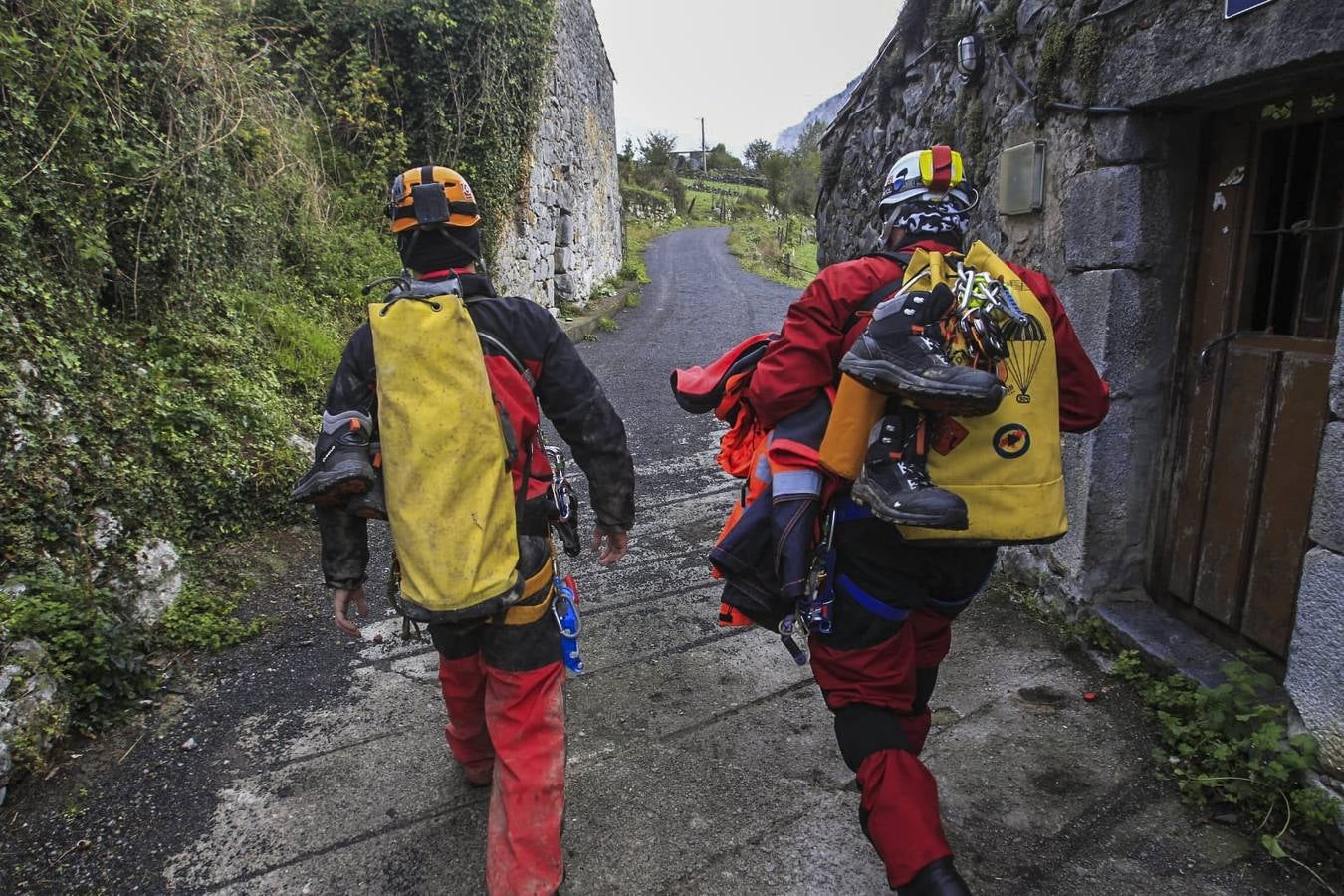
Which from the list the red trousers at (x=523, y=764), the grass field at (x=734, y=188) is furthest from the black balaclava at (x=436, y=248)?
the grass field at (x=734, y=188)

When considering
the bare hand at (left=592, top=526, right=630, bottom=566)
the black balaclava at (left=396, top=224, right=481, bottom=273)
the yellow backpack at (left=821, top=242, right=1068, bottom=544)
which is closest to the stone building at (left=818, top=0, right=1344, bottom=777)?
the yellow backpack at (left=821, top=242, right=1068, bottom=544)

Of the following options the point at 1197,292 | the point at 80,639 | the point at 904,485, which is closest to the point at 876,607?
the point at 904,485

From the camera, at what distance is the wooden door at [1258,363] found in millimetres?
2719

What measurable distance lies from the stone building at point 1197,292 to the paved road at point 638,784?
56 cm

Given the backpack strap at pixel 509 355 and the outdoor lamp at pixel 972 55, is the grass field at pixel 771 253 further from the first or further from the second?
the backpack strap at pixel 509 355

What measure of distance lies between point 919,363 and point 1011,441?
1.16 feet

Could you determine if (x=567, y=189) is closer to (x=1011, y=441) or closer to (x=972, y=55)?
(x=972, y=55)

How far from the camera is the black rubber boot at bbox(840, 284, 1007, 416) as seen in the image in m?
1.74

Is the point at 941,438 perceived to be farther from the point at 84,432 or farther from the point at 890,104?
the point at 890,104

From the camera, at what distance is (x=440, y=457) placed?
2.01m

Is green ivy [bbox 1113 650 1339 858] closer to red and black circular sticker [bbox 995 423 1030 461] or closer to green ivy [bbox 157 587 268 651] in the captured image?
red and black circular sticker [bbox 995 423 1030 461]

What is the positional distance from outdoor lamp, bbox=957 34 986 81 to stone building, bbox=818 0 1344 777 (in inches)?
3.4

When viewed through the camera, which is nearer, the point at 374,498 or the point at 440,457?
the point at 440,457

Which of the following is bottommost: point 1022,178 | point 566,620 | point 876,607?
point 566,620
